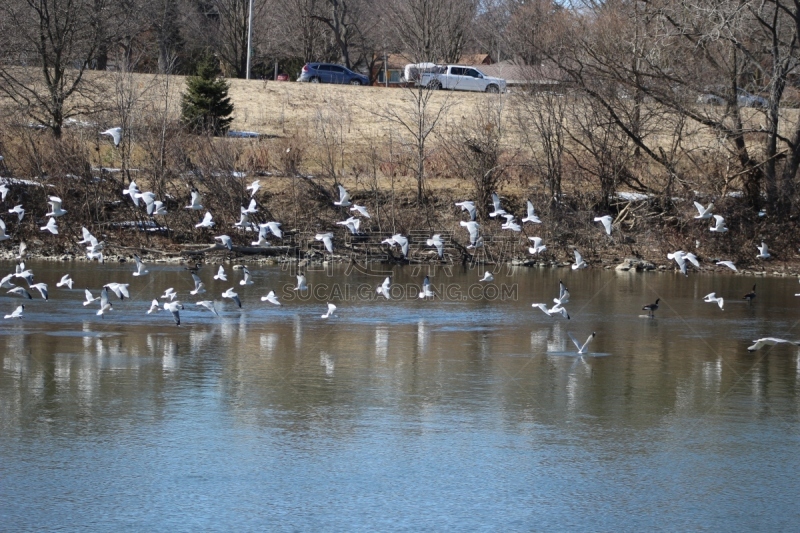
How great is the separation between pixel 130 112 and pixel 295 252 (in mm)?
7877

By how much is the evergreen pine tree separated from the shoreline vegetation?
1.48 m

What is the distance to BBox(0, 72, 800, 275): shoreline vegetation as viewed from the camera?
2902 centimetres

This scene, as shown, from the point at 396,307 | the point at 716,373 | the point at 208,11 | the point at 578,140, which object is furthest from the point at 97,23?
the point at 208,11

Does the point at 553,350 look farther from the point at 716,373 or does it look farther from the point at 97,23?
the point at 97,23

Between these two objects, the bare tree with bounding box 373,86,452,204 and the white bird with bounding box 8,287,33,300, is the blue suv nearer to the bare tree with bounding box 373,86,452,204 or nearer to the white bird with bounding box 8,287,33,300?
the bare tree with bounding box 373,86,452,204

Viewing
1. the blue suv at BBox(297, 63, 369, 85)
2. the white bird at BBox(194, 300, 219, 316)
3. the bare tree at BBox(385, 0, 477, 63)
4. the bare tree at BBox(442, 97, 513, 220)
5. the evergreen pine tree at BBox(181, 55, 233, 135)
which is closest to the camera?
the white bird at BBox(194, 300, 219, 316)

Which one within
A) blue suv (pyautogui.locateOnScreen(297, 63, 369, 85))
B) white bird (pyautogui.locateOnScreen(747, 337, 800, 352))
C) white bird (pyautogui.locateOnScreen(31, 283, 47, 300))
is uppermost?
blue suv (pyautogui.locateOnScreen(297, 63, 369, 85))

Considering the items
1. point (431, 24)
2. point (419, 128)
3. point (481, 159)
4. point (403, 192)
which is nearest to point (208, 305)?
point (403, 192)

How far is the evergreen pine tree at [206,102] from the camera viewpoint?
3544cm

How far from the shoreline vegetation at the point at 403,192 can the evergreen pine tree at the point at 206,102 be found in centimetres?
148

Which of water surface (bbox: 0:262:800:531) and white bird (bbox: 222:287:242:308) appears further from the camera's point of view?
white bird (bbox: 222:287:242:308)

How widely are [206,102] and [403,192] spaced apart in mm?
8821

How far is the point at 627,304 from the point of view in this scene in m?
21.1

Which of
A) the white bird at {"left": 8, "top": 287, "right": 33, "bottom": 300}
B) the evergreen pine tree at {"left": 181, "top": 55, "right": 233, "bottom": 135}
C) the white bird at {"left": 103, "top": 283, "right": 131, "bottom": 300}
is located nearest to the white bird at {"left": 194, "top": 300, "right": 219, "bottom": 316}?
the white bird at {"left": 103, "top": 283, "right": 131, "bottom": 300}
